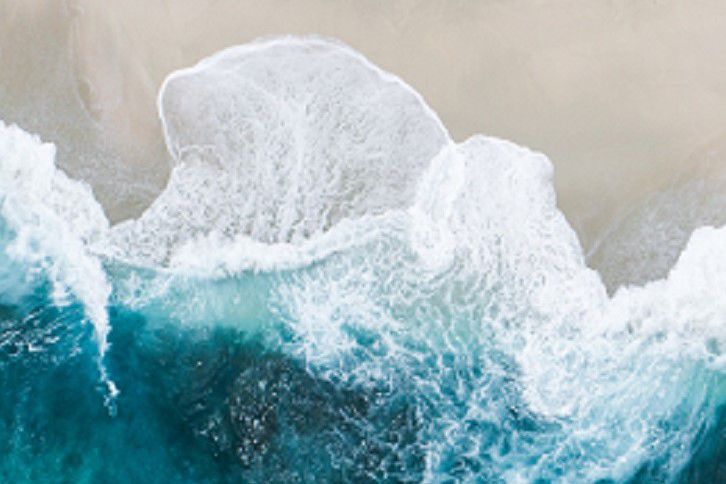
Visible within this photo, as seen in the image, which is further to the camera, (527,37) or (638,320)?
(527,37)

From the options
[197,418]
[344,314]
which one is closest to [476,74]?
[344,314]

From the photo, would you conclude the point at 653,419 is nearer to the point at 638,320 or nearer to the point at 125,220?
the point at 638,320

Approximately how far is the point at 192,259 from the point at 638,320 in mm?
4626

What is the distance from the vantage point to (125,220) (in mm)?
8500

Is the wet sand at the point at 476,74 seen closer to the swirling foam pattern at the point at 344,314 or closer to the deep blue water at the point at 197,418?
the swirling foam pattern at the point at 344,314

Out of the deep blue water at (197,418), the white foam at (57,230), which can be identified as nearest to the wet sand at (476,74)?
the white foam at (57,230)

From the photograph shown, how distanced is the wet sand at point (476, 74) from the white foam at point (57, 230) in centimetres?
25

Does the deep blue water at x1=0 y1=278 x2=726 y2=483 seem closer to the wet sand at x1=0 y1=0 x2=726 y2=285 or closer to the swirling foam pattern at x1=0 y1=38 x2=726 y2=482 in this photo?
the swirling foam pattern at x1=0 y1=38 x2=726 y2=482

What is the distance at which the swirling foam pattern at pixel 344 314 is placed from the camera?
318 inches

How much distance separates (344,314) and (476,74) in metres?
2.98

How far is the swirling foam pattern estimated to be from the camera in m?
8.08

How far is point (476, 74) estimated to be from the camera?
878 cm

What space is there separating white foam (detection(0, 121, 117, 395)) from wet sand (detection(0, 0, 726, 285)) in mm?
246

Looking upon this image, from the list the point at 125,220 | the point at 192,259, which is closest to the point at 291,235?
the point at 192,259
